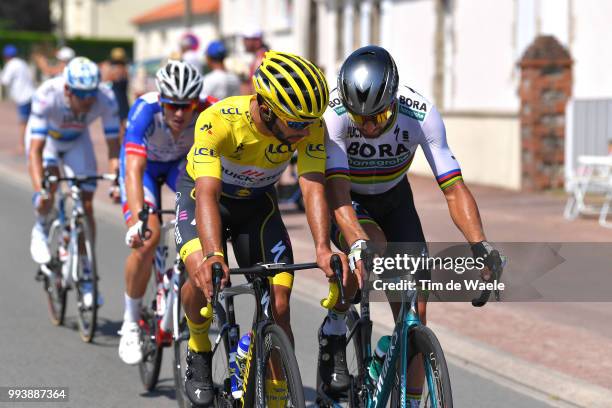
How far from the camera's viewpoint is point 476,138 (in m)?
20.2

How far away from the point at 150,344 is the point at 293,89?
2.78 m

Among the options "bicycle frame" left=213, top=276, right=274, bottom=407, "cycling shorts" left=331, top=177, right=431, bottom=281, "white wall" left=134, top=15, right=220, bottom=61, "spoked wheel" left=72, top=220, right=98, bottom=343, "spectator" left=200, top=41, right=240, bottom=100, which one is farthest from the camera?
"white wall" left=134, top=15, right=220, bottom=61

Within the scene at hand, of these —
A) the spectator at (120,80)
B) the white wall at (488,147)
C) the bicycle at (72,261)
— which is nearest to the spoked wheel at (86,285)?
the bicycle at (72,261)

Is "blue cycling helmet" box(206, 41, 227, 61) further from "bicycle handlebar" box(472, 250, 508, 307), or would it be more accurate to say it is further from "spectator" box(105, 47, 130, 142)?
"bicycle handlebar" box(472, 250, 508, 307)

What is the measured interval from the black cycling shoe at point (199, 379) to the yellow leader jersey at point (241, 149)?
879 mm

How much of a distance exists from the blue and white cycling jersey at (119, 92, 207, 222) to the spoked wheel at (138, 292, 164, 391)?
65 centimetres

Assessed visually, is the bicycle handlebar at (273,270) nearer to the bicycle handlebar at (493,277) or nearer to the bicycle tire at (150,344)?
the bicycle handlebar at (493,277)

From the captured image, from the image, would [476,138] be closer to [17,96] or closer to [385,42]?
[385,42]

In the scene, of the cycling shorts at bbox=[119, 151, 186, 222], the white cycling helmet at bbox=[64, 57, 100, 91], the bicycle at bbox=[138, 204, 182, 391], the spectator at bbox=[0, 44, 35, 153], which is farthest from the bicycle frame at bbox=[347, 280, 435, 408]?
the spectator at bbox=[0, 44, 35, 153]

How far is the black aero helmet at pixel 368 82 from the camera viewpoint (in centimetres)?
498

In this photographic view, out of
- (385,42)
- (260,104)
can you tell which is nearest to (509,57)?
(385,42)

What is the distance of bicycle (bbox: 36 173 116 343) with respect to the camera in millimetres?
8547

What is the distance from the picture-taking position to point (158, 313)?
7176mm

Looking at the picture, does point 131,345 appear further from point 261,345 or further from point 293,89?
point 293,89
